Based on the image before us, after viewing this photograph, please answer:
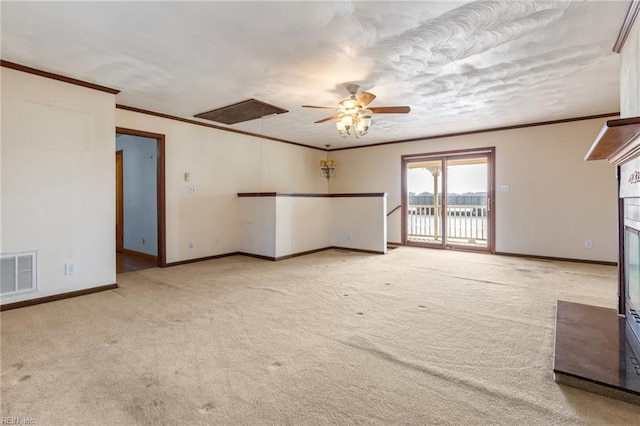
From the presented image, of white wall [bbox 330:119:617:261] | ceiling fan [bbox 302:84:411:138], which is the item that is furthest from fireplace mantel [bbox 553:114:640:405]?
white wall [bbox 330:119:617:261]

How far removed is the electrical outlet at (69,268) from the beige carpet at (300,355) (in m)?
0.35

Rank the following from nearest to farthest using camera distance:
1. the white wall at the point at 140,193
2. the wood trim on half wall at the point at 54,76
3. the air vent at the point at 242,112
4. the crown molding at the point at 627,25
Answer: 1. the crown molding at the point at 627,25
2. the wood trim on half wall at the point at 54,76
3. the air vent at the point at 242,112
4. the white wall at the point at 140,193

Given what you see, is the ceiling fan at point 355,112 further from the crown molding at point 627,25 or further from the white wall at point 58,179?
the white wall at point 58,179

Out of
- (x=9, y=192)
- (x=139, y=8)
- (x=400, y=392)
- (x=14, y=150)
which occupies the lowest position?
(x=400, y=392)

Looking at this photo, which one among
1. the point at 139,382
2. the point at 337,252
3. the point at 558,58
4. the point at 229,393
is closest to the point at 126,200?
the point at 337,252

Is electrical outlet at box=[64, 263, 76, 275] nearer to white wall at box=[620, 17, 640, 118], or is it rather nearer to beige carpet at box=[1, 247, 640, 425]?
beige carpet at box=[1, 247, 640, 425]

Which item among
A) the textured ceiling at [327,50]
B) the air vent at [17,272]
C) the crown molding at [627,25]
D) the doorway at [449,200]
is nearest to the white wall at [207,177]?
the textured ceiling at [327,50]

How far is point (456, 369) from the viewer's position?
201 cm

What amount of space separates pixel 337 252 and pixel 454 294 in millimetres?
3031

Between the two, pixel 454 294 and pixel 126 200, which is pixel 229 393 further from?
pixel 126 200

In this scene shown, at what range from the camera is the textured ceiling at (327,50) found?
7.49 ft

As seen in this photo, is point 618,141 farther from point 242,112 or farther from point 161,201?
point 161,201

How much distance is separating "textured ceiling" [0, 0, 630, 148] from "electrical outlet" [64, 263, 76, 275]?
210 cm

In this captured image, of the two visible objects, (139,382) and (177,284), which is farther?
(177,284)
